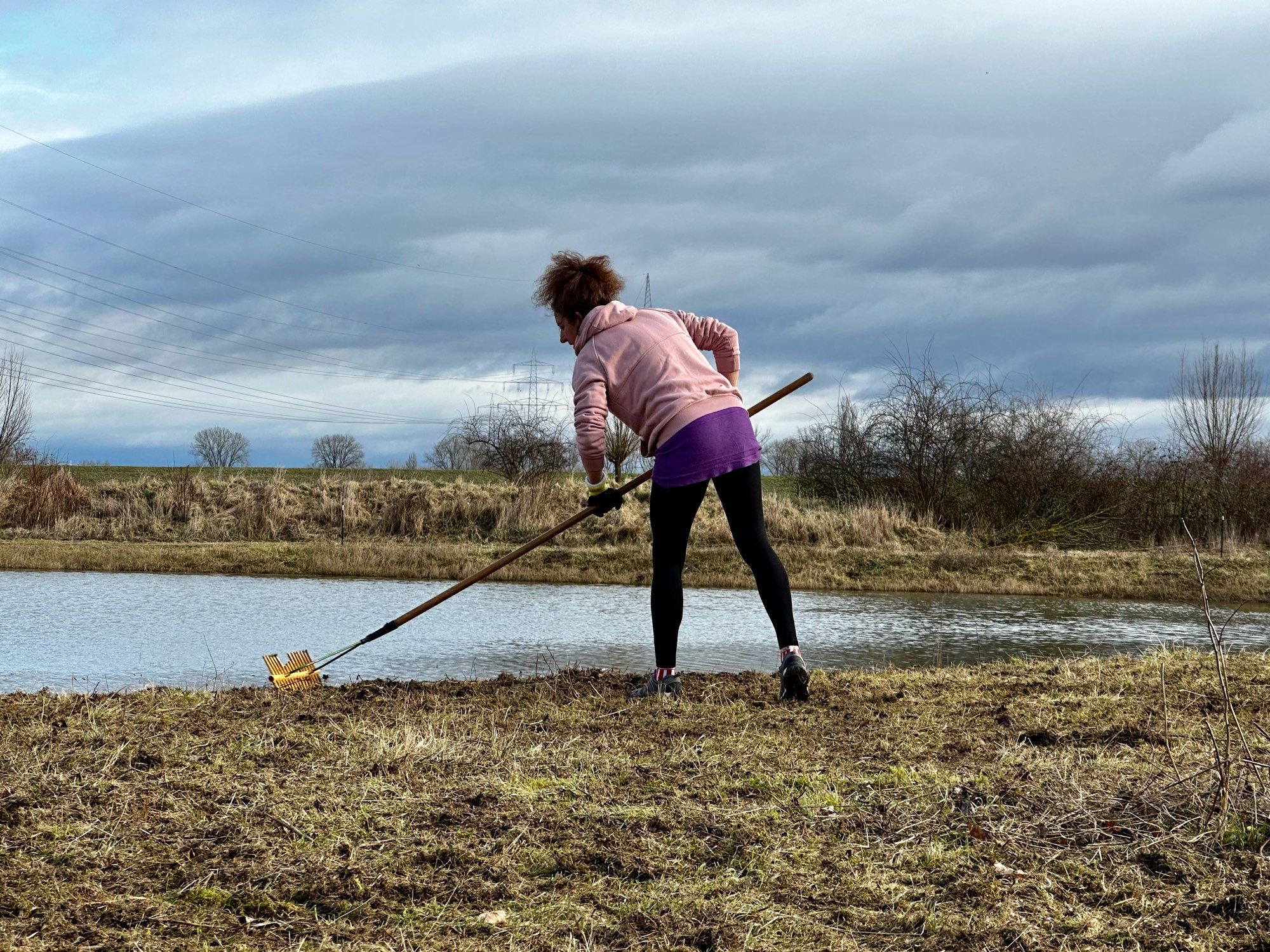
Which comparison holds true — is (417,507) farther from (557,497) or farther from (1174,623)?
(1174,623)

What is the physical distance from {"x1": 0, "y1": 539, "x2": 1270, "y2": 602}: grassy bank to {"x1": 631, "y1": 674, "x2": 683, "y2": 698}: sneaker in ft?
33.4

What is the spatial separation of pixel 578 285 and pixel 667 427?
83 centimetres

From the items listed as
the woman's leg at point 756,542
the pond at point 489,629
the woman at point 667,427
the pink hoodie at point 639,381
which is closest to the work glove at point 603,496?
the woman at point 667,427

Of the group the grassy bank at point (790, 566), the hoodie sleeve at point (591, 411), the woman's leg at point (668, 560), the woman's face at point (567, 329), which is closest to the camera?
the hoodie sleeve at point (591, 411)

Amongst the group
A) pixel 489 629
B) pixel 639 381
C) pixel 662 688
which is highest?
pixel 639 381

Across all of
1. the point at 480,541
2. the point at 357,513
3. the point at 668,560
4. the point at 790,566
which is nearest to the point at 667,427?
the point at 668,560

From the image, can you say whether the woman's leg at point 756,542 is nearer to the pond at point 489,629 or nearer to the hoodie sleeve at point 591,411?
the hoodie sleeve at point 591,411

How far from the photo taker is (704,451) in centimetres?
490

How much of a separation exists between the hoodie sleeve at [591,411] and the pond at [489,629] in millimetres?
2012

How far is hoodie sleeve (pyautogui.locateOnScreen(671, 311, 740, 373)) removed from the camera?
17.6ft

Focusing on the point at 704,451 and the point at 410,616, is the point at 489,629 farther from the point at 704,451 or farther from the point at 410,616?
the point at 704,451

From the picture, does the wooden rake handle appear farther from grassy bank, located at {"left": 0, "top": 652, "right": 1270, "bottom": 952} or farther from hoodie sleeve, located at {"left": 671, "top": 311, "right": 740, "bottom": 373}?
grassy bank, located at {"left": 0, "top": 652, "right": 1270, "bottom": 952}

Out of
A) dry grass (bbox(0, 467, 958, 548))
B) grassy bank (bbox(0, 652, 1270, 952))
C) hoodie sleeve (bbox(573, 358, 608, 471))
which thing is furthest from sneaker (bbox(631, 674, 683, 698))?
dry grass (bbox(0, 467, 958, 548))

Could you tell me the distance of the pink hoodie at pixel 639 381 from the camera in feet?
16.1
